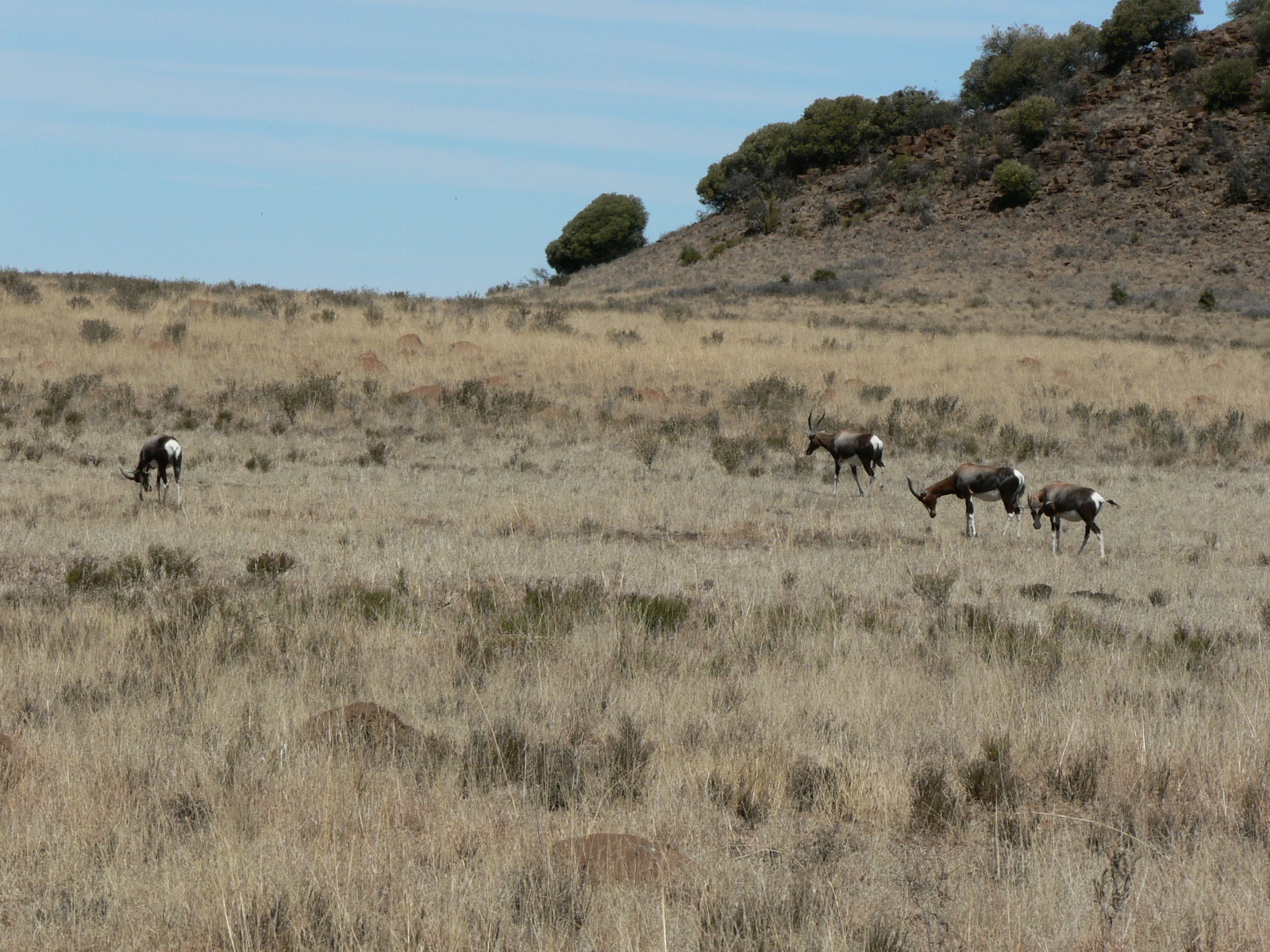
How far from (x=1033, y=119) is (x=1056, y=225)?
9527mm

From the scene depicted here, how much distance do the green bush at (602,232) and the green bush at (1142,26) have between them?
33018mm

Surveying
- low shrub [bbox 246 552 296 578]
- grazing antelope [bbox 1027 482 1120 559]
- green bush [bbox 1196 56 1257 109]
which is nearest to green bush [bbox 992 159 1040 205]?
green bush [bbox 1196 56 1257 109]

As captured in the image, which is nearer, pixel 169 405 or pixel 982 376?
pixel 169 405

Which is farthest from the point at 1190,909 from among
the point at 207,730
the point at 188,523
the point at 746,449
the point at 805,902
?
the point at 746,449

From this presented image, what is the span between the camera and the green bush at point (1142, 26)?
69125 millimetres

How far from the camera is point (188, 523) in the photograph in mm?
11859

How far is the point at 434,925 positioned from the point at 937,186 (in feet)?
221

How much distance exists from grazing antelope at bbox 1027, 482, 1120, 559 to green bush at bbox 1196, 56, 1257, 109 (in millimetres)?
60985

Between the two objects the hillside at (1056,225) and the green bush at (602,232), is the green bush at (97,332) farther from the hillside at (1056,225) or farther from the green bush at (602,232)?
the green bush at (602,232)

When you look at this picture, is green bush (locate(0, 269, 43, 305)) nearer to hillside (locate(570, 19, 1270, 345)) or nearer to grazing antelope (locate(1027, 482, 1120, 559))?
grazing antelope (locate(1027, 482, 1120, 559))

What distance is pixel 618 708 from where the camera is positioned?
20.1 ft

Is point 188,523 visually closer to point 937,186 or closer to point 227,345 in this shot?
point 227,345

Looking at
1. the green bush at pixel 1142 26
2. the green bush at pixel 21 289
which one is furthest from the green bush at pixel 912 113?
the green bush at pixel 21 289

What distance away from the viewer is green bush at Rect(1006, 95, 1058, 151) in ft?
213
